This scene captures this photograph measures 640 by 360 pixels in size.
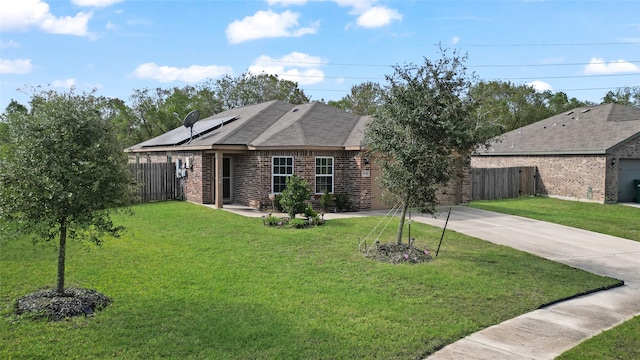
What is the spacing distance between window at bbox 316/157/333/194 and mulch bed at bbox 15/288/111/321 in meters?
10.9

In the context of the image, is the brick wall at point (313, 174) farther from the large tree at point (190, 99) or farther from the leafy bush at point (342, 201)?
the large tree at point (190, 99)

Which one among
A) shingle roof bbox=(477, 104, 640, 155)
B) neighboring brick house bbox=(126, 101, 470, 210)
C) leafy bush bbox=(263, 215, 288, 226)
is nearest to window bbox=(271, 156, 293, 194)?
neighboring brick house bbox=(126, 101, 470, 210)

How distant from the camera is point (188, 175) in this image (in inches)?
766

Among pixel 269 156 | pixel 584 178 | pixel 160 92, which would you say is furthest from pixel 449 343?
pixel 160 92

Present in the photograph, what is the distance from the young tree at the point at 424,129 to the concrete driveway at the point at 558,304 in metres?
3.43

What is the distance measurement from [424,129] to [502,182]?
16304 mm

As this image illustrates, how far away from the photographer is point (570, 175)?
23.2 metres

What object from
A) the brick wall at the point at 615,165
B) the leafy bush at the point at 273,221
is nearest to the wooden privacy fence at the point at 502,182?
the brick wall at the point at 615,165

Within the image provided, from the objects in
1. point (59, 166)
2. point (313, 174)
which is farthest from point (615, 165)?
point (59, 166)

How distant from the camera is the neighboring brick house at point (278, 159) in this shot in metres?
17.1

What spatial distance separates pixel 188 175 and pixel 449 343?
1573 centimetres

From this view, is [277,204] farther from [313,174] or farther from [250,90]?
[250,90]

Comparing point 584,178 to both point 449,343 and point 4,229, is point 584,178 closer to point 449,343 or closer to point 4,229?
point 449,343

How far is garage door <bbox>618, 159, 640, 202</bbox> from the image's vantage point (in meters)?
21.8
